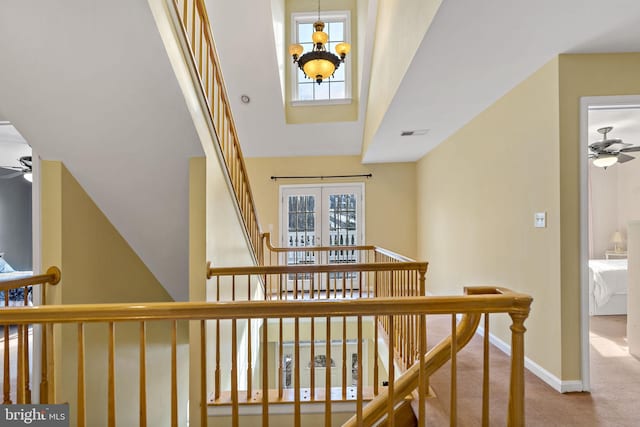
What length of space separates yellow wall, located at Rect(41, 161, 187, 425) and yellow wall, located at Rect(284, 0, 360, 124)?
3.26 metres

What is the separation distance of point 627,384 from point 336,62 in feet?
12.1

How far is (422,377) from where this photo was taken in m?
1.28

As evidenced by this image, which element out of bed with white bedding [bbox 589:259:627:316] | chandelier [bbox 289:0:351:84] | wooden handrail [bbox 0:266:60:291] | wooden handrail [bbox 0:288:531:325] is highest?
chandelier [bbox 289:0:351:84]

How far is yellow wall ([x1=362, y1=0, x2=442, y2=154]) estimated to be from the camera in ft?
6.62


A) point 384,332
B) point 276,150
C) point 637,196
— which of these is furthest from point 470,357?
point 637,196

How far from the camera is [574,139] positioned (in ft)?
7.35

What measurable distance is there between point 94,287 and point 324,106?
157 inches

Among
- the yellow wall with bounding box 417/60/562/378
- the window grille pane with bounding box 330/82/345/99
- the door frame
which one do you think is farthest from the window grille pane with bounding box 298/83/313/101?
the yellow wall with bounding box 417/60/562/378

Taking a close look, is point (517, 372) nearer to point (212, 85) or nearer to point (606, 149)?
point (212, 85)

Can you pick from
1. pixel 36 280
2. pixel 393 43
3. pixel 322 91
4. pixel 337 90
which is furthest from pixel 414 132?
pixel 36 280

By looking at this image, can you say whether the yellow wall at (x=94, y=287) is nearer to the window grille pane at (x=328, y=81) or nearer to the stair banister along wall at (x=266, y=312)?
the stair banister along wall at (x=266, y=312)

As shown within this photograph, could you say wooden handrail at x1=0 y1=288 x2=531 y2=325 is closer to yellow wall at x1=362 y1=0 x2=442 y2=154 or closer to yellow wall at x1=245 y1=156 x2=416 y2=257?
yellow wall at x1=362 y1=0 x2=442 y2=154

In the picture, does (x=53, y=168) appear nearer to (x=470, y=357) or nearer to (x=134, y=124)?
(x=134, y=124)

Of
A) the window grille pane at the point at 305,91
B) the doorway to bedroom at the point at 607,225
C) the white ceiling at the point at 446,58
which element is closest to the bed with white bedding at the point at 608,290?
the doorway to bedroom at the point at 607,225
